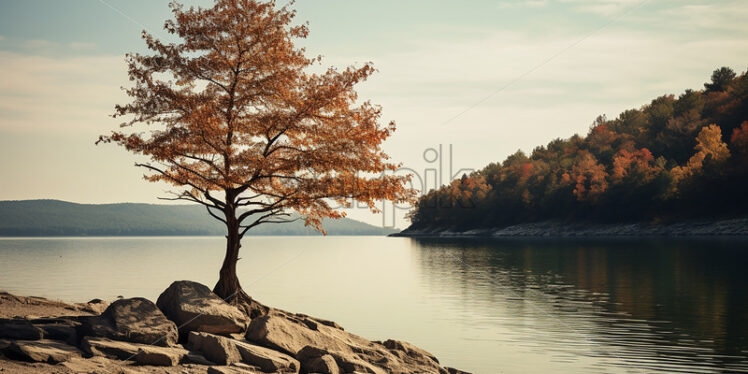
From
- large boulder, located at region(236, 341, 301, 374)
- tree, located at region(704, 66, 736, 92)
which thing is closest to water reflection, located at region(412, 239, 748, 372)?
large boulder, located at region(236, 341, 301, 374)

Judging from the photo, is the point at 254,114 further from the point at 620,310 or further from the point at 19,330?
the point at 620,310

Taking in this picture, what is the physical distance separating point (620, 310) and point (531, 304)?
5.25 meters

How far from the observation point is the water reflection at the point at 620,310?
79.0ft

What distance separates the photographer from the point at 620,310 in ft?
116

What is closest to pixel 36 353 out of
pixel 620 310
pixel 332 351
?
pixel 332 351

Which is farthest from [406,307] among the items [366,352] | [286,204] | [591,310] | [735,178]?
[735,178]

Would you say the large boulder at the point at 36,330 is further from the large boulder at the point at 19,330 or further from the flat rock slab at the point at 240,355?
the flat rock slab at the point at 240,355

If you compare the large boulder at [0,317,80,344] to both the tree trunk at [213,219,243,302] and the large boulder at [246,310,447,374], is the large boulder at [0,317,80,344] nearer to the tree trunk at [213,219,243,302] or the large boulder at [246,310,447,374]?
the large boulder at [246,310,447,374]

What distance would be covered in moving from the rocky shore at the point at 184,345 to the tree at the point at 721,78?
176 metres

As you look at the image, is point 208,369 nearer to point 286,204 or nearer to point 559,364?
point 286,204

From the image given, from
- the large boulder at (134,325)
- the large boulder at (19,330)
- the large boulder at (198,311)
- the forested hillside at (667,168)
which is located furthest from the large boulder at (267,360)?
the forested hillside at (667,168)

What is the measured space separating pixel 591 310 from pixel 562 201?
15289 cm

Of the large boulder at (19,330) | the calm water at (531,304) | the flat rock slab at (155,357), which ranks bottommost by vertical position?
the calm water at (531,304)

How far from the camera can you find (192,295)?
20.5 metres
